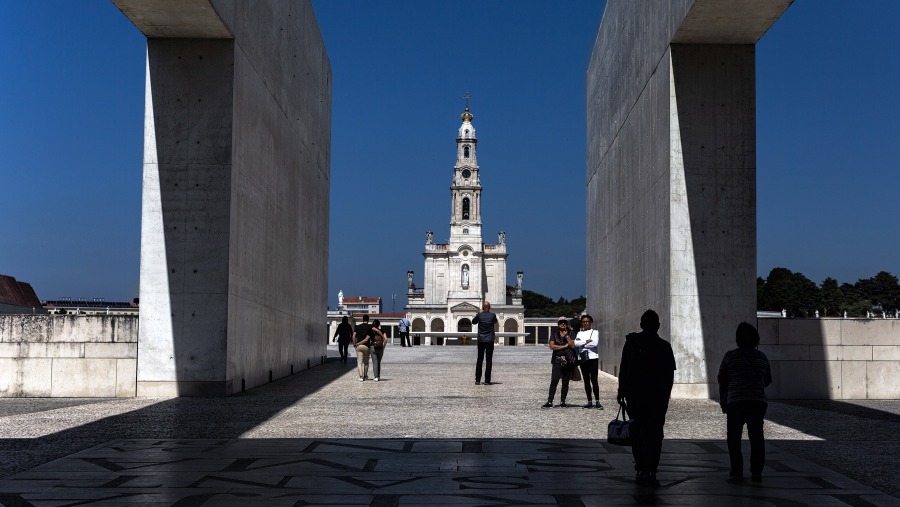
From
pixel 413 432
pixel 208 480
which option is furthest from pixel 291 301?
pixel 208 480

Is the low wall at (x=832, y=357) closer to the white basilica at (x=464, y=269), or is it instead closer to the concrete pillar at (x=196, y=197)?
the concrete pillar at (x=196, y=197)

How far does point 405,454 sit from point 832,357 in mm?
9887

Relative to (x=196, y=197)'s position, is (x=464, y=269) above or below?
above

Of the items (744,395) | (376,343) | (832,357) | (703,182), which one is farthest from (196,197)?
(832,357)

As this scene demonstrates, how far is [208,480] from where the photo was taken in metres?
7.97

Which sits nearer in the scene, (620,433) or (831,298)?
(620,433)

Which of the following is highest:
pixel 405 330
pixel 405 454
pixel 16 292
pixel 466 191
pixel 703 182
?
pixel 466 191

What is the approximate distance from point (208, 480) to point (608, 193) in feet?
63.6

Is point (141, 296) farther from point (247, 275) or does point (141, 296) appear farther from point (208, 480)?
point (208, 480)

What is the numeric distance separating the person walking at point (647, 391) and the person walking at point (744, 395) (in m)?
0.61

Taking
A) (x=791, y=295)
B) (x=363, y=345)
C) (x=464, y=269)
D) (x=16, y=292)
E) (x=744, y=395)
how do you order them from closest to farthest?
(x=744, y=395)
(x=363, y=345)
(x=16, y=292)
(x=791, y=295)
(x=464, y=269)

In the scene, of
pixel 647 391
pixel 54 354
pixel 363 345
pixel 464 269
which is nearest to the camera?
pixel 647 391

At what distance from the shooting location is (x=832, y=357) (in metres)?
16.8

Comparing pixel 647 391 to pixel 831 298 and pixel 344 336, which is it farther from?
pixel 831 298
